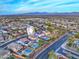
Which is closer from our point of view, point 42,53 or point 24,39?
point 42,53

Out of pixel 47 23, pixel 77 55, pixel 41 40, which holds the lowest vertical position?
pixel 77 55

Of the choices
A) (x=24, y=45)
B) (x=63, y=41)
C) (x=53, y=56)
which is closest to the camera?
(x=53, y=56)

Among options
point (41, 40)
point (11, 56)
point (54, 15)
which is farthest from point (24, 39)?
point (54, 15)

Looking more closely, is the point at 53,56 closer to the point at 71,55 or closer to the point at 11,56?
the point at 71,55

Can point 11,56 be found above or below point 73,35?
below

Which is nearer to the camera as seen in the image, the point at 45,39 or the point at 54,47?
the point at 54,47

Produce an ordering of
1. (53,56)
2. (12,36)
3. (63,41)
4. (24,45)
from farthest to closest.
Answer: (12,36) < (24,45) < (63,41) < (53,56)

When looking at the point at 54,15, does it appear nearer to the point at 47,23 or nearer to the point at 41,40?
the point at 47,23
